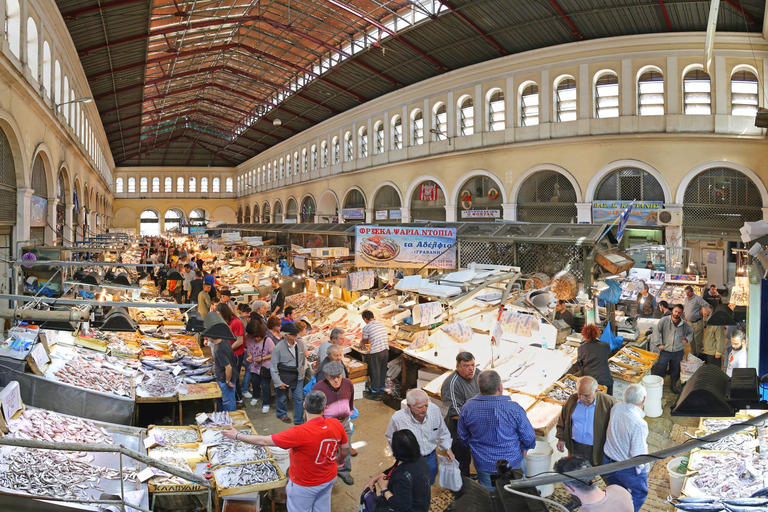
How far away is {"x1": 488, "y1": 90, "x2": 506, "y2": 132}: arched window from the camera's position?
61.6 feet

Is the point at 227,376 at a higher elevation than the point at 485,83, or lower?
lower

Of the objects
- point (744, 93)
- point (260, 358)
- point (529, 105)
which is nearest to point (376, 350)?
point (260, 358)

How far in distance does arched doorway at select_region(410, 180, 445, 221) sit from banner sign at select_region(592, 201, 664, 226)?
6.69 m

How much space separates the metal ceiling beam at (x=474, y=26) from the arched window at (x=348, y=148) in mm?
11025

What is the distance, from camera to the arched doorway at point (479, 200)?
1922 cm

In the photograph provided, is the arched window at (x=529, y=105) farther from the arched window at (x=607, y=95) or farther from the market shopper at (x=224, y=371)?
the market shopper at (x=224, y=371)

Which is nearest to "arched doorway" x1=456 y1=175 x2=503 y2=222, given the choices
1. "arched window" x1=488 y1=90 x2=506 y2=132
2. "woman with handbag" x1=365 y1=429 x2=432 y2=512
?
"arched window" x1=488 y1=90 x2=506 y2=132

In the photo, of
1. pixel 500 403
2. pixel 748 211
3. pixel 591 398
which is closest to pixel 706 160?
pixel 748 211

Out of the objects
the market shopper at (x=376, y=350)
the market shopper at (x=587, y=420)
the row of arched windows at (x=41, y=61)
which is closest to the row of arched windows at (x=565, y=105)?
the market shopper at (x=376, y=350)

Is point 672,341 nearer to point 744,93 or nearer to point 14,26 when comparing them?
point 744,93

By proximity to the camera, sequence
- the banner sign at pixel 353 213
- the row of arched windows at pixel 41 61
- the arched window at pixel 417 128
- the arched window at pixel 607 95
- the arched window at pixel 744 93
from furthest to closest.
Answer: the banner sign at pixel 353 213 → the arched window at pixel 417 128 → the arched window at pixel 607 95 → the arched window at pixel 744 93 → the row of arched windows at pixel 41 61

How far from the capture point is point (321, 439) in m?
3.63

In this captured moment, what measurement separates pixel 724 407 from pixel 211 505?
369cm

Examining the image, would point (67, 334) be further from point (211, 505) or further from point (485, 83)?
point (485, 83)
